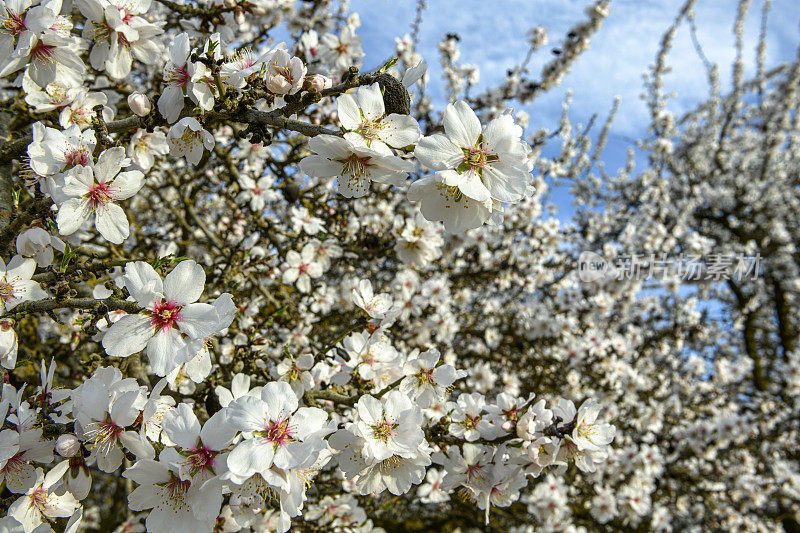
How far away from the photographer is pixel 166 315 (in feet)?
4.44

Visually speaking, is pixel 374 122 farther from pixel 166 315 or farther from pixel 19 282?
pixel 19 282

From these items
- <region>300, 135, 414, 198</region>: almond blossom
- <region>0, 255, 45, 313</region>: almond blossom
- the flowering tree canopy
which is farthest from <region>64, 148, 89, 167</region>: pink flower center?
<region>300, 135, 414, 198</region>: almond blossom

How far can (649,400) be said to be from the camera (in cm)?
567

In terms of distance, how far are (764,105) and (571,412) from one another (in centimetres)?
1532

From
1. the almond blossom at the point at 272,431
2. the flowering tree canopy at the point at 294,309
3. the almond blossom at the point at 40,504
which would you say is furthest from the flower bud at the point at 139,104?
the almond blossom at the point at 40,504

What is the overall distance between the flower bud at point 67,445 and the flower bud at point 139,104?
1.02 m

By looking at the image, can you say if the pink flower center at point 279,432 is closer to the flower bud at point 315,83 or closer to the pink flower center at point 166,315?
the pink flower center at point 166,315

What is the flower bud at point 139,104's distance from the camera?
147 centimetres

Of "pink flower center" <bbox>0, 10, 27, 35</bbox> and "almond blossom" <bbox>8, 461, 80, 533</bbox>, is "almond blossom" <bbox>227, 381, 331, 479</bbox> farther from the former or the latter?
"pink flower center" <bbox>0, 10, 27, 35</bbox>

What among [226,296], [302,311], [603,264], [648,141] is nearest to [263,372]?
[226,296]

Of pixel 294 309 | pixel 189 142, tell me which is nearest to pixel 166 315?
pixel 189 142

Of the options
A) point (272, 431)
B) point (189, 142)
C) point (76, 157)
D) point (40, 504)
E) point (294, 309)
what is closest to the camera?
point (272, 431)

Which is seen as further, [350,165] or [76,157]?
[76,157]

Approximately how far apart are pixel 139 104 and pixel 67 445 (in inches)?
41.7
